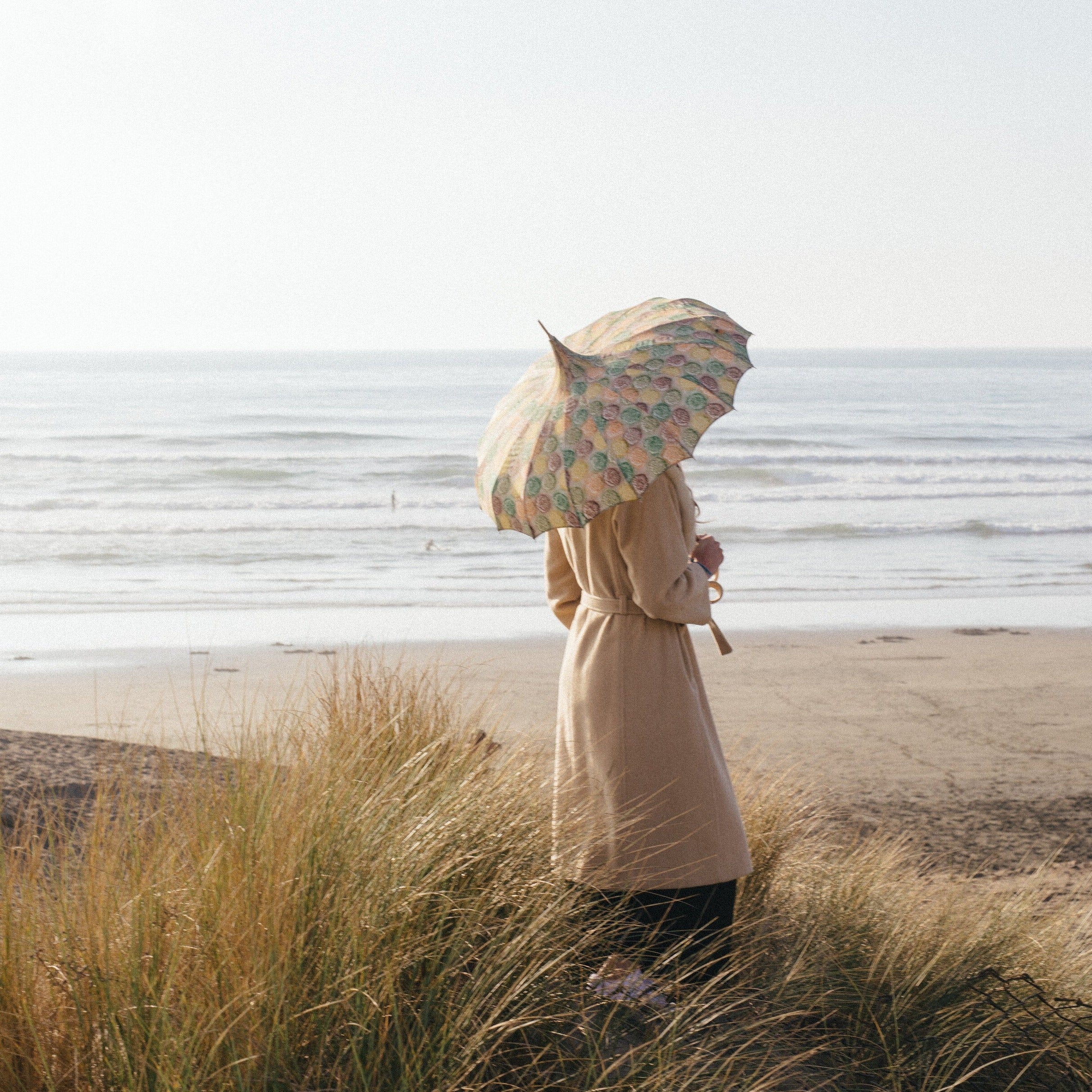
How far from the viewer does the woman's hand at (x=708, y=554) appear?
3223 mm

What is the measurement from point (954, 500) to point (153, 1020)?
22.7 metres

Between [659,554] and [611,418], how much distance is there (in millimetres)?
368

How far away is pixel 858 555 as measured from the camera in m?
16.9

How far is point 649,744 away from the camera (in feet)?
10.1

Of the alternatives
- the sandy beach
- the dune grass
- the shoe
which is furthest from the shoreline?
the shoe

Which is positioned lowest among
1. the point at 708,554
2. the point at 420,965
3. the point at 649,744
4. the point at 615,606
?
the point at 420,965

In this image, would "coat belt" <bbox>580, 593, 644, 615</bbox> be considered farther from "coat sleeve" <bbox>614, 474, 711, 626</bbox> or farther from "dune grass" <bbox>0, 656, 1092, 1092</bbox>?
"dune grass" <bbox>0, 656, 1092, 1092</bbox>

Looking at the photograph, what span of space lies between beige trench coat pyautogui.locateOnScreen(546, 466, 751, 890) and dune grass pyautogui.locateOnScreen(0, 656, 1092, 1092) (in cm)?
16

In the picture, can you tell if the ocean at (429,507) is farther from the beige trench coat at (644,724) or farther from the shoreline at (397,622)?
the beige trench coat at (644,724)

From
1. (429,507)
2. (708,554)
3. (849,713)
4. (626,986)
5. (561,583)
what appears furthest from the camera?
(429,507)

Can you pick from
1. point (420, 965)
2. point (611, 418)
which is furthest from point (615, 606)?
point (420, 965)

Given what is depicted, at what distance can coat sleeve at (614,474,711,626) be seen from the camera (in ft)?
9.78

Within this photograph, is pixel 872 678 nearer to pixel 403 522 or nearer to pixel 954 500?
pixel 403 522

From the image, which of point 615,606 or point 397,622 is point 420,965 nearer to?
point 615,606
